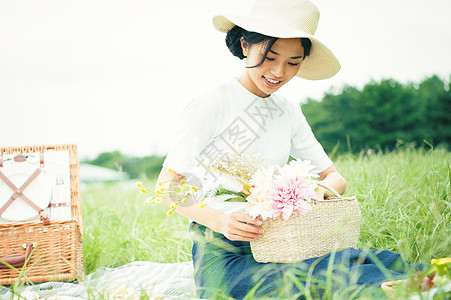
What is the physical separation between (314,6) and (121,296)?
5.28 ft

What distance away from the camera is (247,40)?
82.9 inches

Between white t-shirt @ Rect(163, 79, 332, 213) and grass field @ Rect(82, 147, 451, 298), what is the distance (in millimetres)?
520

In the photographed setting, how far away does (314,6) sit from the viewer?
2.19 m

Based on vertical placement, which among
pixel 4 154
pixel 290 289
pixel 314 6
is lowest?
pixel 290 289

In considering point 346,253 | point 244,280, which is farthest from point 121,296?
point 346,253

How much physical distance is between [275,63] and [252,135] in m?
0.36

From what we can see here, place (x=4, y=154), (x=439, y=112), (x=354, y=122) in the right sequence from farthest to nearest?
(x=354, y=122)
(x=439, y=112)
(x=4, y=154)


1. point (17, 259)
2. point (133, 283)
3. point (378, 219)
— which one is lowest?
point (133, 283)

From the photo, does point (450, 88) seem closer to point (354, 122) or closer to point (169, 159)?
point (354, 122)

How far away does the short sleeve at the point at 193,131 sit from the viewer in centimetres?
204

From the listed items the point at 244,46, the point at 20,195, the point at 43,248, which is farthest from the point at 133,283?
the point at 244,46

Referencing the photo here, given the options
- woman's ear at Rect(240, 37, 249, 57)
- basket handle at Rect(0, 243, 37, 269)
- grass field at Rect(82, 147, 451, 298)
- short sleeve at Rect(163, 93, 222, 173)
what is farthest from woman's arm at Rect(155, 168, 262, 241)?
basket handle at Rect(0, 243, 37, 269)

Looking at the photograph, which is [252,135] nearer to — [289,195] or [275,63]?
[275,63]

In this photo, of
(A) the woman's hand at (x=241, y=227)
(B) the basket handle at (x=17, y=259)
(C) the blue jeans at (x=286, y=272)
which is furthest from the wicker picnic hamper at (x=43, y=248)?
(A) the woman's hand at (x=241, y=227)
